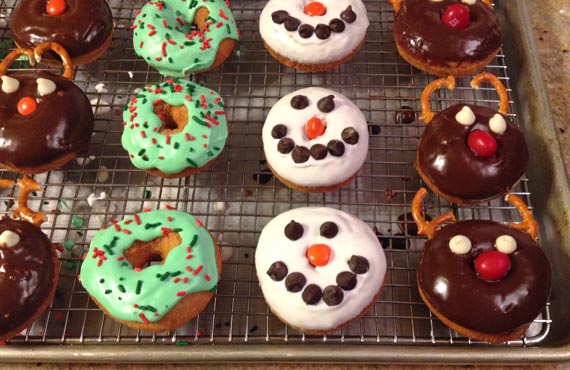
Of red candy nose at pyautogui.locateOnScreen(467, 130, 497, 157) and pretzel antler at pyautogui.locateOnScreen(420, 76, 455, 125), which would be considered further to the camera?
pretzel antler at pyautogui.locateOnScreen(420, 76, 455, 125)

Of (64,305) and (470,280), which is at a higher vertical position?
(470,280)

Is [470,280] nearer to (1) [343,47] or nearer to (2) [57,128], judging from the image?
(1) [343,47]

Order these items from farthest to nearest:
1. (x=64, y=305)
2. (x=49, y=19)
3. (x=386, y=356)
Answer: (x=49, y=19) < (x=64, y=305) < (x=386, y=356)

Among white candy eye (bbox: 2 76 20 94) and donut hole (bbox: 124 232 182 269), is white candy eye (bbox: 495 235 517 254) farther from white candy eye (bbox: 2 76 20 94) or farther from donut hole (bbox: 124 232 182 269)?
white candy eye (bbox: 2 76 20 94)

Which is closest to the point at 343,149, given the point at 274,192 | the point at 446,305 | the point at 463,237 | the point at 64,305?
the point at 274,192

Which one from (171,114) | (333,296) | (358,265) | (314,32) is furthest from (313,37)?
(333,296)

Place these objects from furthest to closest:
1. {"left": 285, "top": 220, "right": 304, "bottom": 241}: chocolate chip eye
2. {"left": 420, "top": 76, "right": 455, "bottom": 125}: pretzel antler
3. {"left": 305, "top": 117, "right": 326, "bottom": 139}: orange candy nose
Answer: {"left": 420, "top": 76, "right": 455, "bottom": 125}: pretzel antler, {"left": 305, "top": 117, "right": 326, "bottom": 139}: orange candy nose, {"left": 285, "top": 220, "right": 304, "bottom": 241}: chocolate chip eye

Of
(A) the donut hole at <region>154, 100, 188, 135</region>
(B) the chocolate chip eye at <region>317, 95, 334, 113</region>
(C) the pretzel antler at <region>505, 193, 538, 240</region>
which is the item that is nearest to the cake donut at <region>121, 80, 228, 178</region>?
(A) the donut hole at <region>154, 100, 188, 135</region>
